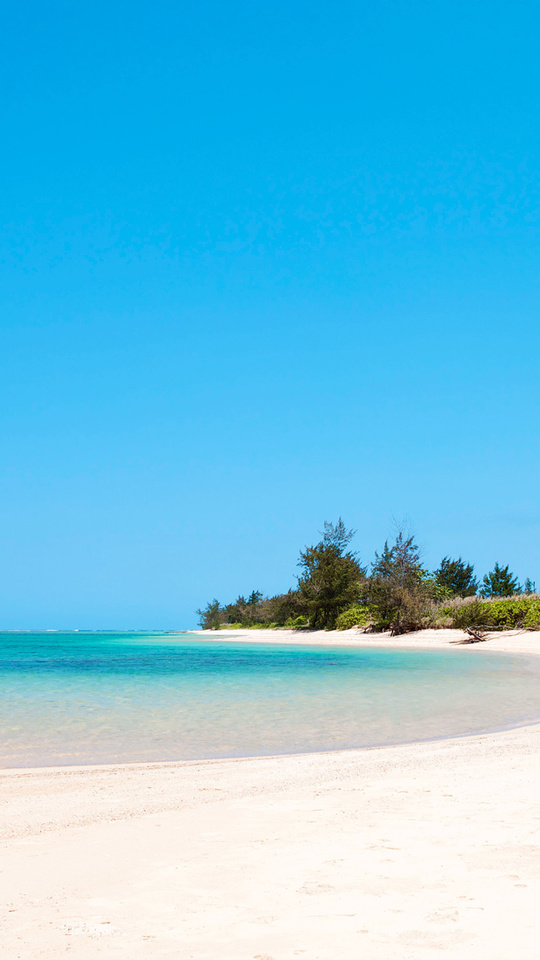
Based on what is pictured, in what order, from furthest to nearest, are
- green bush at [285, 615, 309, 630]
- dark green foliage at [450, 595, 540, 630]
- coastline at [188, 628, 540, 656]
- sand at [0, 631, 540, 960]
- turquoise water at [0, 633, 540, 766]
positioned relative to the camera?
green bush at [285, 615, 309, 630] < dark green foliage at [450, 595, 540, 630] < coastline at [188, 628, 540, 656] < turquoise water at [0, 633, 540, 766] < sand at [0, 631, 540, 960]

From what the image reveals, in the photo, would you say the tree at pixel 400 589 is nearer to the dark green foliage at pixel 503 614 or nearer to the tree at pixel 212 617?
the dark green foliage at pixel 503 614

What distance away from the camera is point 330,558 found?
6144 cm

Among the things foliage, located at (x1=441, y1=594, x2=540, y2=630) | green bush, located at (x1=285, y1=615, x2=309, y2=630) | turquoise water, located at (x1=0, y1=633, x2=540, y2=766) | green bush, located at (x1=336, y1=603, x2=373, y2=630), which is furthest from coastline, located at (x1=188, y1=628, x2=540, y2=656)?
turquoise water, located at (x1=0, y1=633, x2=540, y2=766)

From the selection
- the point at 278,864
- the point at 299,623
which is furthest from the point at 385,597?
the point at 278,864

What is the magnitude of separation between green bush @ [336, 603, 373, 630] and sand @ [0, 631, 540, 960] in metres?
48.5

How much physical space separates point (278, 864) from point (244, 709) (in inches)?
403

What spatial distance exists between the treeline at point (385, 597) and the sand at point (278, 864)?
36.0 m

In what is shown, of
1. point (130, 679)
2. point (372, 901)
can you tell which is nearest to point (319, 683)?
point (130, 679)

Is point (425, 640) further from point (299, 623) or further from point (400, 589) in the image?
point (299, 623)

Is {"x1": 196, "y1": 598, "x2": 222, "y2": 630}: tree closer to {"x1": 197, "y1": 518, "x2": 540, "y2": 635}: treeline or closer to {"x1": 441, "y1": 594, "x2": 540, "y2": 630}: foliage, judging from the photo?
{"x1": 197, "y1": 518, "x2": 540, "y2": 635}: treeline

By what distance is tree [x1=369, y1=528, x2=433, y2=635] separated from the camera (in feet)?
158

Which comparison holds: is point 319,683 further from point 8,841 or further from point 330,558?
point 330,558

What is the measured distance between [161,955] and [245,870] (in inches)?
51.9

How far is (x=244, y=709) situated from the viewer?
14820 millimetres
